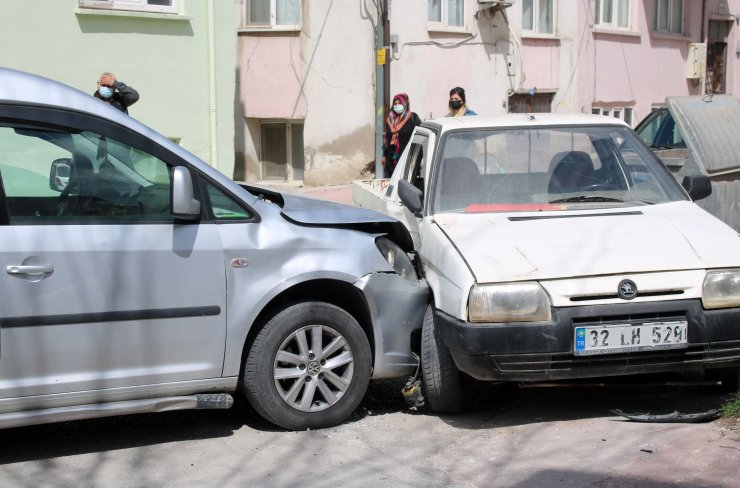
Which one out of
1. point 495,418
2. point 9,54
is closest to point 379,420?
point 495,418

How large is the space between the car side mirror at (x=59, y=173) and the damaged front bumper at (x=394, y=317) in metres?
1.71

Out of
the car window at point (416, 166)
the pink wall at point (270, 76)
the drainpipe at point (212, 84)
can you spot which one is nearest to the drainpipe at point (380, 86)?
the pink wall at point (270, 76)

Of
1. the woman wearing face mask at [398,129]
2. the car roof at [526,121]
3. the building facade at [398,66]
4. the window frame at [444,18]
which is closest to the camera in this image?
the car roof at [526,121]

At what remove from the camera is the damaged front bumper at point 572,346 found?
512 cm

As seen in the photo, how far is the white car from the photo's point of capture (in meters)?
5.14

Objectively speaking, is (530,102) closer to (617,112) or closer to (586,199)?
(617,112)

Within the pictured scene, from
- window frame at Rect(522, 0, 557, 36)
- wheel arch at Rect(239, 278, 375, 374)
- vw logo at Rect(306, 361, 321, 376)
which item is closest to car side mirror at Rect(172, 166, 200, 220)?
wheel arch at Rect(239, 278, 375, 374)

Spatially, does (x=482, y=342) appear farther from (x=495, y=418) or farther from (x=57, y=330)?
(x=57, y=330)

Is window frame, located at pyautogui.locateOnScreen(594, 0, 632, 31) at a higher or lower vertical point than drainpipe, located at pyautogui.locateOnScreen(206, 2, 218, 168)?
higher

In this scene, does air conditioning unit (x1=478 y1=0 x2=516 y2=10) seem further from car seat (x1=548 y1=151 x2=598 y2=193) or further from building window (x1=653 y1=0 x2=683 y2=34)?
car seat (x1=548 y1=151 x2=598 y2=193)

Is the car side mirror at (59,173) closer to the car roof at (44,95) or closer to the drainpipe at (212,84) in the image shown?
the car roof at (44,95)

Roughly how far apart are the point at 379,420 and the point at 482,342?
106 centimetres

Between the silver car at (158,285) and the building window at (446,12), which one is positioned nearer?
the silver car at (158,285)

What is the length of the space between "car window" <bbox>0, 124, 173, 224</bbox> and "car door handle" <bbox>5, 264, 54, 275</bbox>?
245 mm
